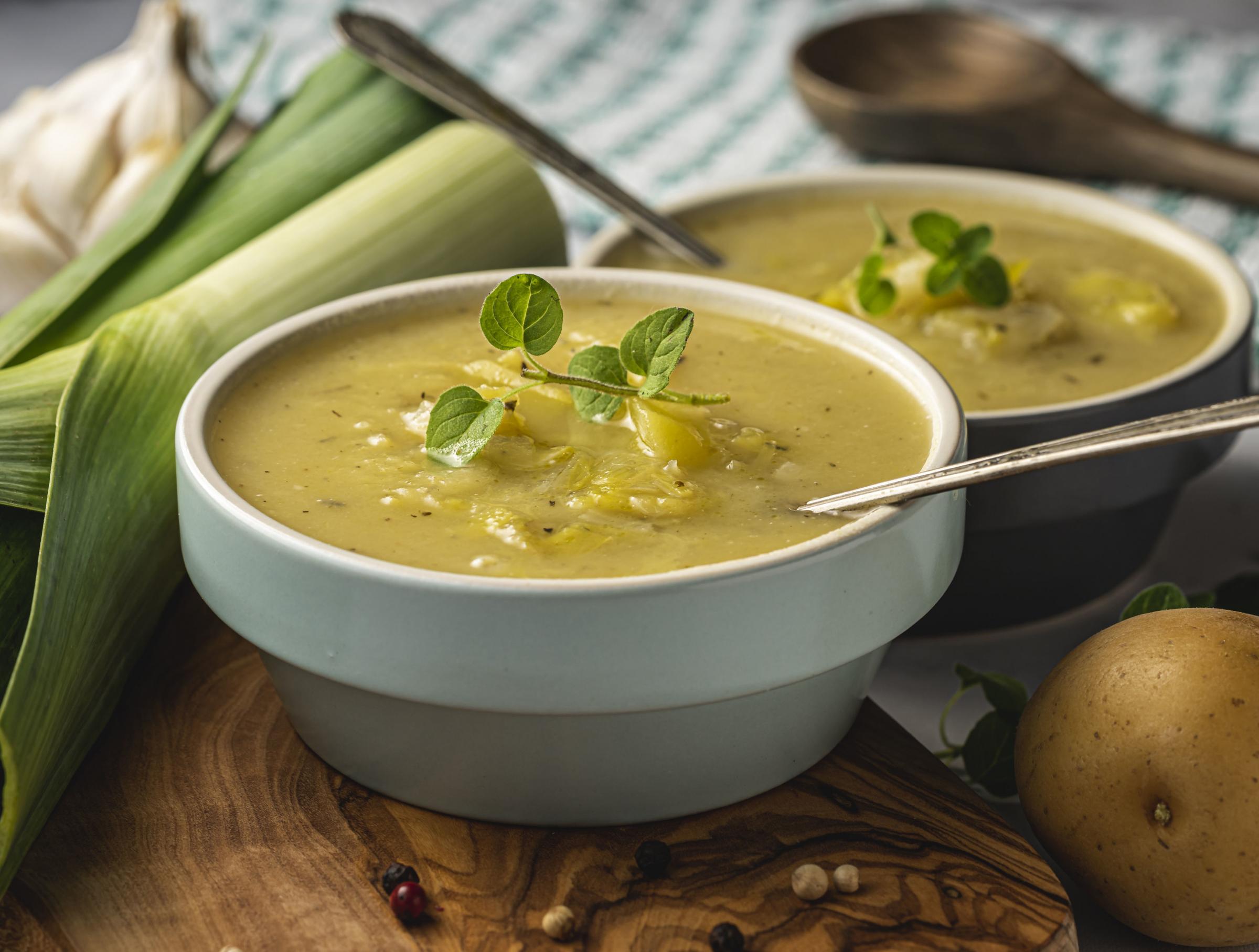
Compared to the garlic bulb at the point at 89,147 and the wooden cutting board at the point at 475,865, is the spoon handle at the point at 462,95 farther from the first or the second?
the wooden cutting board at the point at 475,865

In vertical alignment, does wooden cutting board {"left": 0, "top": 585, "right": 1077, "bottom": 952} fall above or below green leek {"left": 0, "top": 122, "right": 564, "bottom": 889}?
below

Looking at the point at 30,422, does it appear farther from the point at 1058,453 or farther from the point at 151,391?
the point at 1058,453

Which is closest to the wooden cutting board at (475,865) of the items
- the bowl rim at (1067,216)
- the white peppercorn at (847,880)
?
the white peppercorn at (847,880)

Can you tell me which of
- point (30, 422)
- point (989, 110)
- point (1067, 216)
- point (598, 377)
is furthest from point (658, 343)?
point (989, 110)

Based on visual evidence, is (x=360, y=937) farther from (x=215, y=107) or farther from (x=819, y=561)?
(x=215, y=107)

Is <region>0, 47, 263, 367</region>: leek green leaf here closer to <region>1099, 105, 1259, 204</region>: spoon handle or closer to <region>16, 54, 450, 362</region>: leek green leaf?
<region>16, 54, 450, 362</region>: leek green leaf

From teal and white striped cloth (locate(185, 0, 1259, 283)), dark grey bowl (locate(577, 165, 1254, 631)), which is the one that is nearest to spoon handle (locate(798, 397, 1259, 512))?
dark grey bowl (locate(577, 165, 1254, 631))

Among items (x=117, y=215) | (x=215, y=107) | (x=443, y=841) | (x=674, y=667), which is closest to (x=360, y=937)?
(x=443, y=841)
